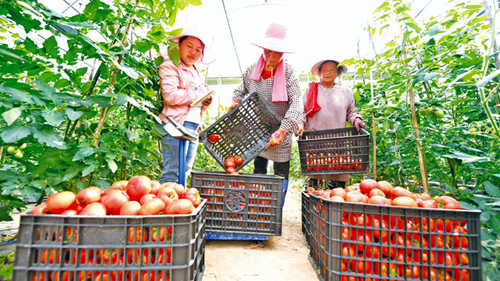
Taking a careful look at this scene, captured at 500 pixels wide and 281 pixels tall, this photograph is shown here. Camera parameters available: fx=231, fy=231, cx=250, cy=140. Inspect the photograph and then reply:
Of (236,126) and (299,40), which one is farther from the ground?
(299,40)

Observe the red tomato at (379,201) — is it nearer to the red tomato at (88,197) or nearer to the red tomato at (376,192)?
the red tomato at (376,192)

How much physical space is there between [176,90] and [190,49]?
0.50 meters

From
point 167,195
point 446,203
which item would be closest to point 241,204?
point 167,195

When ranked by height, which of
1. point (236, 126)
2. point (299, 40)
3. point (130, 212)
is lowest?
point (130, 212)

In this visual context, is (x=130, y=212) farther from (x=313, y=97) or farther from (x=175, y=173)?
(x=313, y=97)

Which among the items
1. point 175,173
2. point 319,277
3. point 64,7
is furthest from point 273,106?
point 64,7

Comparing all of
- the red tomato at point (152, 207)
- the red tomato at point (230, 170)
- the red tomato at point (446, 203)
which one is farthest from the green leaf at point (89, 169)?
the red tomato at point (446, 203)

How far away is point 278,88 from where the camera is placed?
85.5 inches

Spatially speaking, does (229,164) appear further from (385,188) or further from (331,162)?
(385,188)

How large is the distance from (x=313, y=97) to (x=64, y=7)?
7.78m

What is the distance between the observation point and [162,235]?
91cm

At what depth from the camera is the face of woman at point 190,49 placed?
6.77 feet

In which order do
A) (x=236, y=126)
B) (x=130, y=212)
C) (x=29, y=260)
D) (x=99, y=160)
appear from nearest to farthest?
(x=29, y=260) → (x=130, y=212) → (x=99, y=160) → (x=236, y=126)

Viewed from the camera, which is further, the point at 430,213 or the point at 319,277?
the point at 319,277
